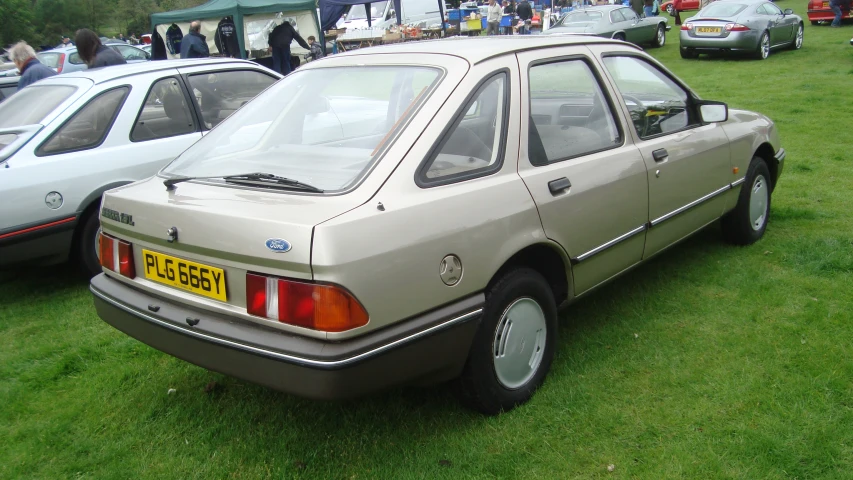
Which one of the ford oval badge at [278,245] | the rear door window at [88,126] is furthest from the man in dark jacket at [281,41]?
the ford oval badge at [278,245]

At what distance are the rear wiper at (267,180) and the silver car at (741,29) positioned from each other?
50.0ft

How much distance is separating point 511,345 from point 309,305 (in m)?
1.06

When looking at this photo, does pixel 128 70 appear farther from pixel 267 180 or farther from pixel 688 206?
pixel 688 206

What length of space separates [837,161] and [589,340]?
16.7 feet

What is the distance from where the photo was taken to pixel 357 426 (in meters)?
3.05

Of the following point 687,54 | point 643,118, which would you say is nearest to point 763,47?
point 687,54

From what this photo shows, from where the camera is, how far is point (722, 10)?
16094 mm

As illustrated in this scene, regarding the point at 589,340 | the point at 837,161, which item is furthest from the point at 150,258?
the point at 837,161

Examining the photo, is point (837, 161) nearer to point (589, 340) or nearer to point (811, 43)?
point (589, 340)

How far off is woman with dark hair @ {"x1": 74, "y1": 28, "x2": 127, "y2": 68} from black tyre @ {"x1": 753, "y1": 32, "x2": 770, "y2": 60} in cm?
1364

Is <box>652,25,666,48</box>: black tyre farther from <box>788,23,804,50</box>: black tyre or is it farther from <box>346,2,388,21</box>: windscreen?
<box>346,2,388,21</box>: windscreen

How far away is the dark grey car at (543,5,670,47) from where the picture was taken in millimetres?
17625

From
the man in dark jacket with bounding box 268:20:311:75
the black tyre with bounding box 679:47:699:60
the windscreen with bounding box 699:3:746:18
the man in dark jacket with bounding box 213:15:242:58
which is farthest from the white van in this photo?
the windscreen with bounding box 699:3:746:18

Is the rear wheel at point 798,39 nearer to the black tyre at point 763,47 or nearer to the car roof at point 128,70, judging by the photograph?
the black tyre at point 763,47
